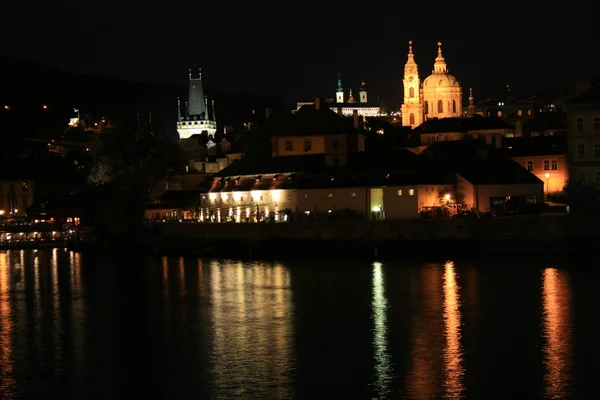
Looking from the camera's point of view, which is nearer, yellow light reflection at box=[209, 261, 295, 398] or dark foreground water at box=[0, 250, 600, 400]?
dark foreground water at box=[0, 250, 600, 400]

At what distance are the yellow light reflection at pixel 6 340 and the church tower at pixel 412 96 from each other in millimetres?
72544

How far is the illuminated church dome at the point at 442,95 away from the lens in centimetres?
11108

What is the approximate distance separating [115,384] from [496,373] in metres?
8.73

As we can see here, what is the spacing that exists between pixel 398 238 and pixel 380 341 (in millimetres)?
21002

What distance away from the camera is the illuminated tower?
503 ft

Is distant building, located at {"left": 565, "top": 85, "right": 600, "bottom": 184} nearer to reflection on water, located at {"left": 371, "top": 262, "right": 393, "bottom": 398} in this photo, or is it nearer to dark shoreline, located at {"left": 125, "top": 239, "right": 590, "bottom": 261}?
dark shoreline, located at {"left": 125, "top": 239, "right": 590, "bottom": 261}

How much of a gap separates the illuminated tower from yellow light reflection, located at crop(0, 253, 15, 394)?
340ft

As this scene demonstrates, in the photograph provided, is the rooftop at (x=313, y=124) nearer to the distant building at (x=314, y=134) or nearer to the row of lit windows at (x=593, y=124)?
the distant building at (x=314, y=134)

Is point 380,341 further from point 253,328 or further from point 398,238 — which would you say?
point 398,238

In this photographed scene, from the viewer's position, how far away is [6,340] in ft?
105

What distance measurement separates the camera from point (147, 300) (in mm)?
40156

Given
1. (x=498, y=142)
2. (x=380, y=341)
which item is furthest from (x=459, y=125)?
(x=380, y=341)

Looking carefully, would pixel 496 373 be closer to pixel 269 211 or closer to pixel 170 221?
pixel 269 211

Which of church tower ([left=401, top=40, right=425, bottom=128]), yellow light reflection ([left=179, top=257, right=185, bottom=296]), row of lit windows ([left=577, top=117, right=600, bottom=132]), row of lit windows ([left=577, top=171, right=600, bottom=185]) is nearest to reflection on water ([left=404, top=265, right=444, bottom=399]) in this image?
yellow light reflection ([left=179, top=257, right=185, bottom=296])
